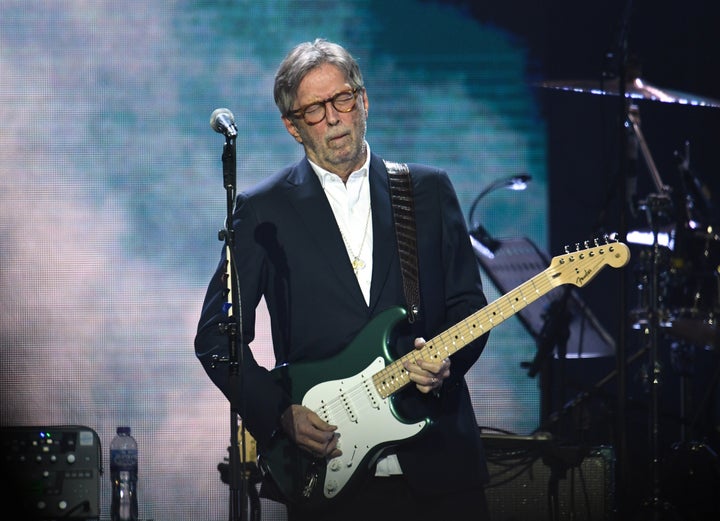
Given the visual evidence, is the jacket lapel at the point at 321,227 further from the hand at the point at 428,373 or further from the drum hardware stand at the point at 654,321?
the drum hardware stand at the point at 654,321

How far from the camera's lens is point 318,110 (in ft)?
10.8

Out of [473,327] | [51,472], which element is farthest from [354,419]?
[51,472]

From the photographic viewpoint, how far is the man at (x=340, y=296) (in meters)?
3.18

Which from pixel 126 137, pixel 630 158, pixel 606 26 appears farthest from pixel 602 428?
pixel 126 137

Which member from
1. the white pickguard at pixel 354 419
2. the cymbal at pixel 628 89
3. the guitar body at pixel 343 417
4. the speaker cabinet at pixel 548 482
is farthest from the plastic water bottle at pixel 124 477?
the cymbal at pixel 628 89

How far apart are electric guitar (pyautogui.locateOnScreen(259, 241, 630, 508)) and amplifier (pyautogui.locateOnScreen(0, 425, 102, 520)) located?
0.82 meters

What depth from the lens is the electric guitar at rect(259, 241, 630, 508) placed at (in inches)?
126

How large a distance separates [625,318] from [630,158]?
1.08 metres

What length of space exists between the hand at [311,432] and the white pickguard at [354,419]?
3 centimetres

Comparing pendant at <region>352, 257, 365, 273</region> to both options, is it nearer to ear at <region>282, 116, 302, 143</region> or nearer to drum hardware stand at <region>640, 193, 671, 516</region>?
ear at <region>282, 116, 302, 143</region>

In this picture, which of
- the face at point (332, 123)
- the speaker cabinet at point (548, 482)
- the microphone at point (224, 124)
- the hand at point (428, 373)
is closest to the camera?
the microphone at point (224, 124)

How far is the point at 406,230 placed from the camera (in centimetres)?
329

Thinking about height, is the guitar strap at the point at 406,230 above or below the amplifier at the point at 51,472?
above

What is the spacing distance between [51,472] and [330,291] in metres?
1.30
